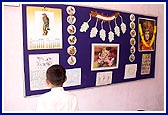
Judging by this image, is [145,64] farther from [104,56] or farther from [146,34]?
[104,56]

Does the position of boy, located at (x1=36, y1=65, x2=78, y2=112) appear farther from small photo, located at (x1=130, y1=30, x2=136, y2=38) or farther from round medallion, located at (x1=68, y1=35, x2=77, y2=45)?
small photo, located at (x1=130, y1=30, x2=136, y2=38)

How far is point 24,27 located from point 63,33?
28 centimetres

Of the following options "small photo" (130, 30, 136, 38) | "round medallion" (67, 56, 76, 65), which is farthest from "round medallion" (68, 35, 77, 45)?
"small photo" (130, 30, 136, 38)

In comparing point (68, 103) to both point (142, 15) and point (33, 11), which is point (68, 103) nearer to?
point (33, 11)

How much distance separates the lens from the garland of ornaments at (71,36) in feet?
5.85

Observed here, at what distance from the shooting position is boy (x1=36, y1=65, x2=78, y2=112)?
→ 127 cm

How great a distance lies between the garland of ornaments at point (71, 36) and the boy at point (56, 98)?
0.48 metres

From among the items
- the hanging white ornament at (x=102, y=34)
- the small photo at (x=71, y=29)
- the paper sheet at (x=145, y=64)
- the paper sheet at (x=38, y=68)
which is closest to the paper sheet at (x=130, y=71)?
the paper sheet at (x=145, y=64)

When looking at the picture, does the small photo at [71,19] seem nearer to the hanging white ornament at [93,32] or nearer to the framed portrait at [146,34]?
the hanging white ornament at [93,32]

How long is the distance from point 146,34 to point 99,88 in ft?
2.30

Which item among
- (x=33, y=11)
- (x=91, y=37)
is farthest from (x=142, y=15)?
(x=33, y=11)

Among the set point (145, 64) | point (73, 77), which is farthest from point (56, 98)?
point (145, 64)

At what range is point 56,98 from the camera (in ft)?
4.20

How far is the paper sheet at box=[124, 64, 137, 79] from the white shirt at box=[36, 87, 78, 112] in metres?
0.98
